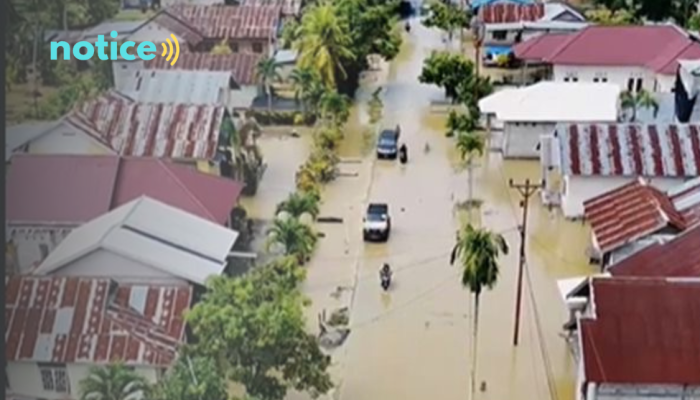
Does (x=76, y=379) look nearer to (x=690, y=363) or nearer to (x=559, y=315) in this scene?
(x=690, y=363)

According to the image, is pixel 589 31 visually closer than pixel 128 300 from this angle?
No

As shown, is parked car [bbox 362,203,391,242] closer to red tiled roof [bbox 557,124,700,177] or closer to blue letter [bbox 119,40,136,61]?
red tiled roof [bbox 557,124,700,177]

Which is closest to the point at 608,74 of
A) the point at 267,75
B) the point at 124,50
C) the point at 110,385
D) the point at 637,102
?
the point at 637,102

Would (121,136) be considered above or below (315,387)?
above

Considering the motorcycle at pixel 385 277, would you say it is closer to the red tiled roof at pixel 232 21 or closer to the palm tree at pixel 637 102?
the palm tree at pixel 637 102

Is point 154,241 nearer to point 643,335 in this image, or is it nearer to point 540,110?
point 643,335

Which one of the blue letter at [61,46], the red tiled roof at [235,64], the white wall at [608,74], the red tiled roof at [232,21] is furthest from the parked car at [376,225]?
the blue letter at [61,46]

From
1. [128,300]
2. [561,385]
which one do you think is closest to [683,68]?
[561,385]
